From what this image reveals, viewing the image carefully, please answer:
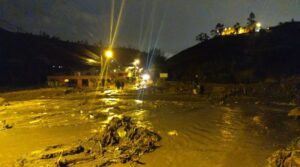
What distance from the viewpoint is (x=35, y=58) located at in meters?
78.8

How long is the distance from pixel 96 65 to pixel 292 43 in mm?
42321

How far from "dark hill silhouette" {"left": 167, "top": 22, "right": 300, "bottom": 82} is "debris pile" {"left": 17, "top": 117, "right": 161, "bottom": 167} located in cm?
4626

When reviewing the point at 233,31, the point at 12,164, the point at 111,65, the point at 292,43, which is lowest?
the point at 12,164

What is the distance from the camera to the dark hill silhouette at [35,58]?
69438 mm

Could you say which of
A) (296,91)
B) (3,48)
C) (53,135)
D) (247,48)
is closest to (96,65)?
(3,48)

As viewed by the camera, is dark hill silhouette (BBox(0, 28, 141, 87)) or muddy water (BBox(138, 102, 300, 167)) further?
dark hill silhouette (BBox(0, 28, 141, 87))

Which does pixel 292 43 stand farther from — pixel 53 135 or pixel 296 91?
pixel 53 135

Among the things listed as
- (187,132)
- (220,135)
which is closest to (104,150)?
(187,132)

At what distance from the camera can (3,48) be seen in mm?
81562

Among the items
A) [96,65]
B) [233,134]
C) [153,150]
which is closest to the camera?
[153,150]

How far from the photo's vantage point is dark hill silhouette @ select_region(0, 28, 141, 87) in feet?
228

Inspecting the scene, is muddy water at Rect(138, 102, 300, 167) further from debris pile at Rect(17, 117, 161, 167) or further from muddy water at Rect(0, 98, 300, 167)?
debris pile at Rect(17, 117, 161, 167)

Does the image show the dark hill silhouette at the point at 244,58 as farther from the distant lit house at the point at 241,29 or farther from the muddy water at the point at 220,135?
the muddy water at the point at 220,135

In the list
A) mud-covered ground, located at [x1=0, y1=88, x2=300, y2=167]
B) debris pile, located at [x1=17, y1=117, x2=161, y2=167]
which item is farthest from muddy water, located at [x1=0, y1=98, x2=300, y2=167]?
debris pile, located at [x1=17, y1=117, x2=161, y2=167]
